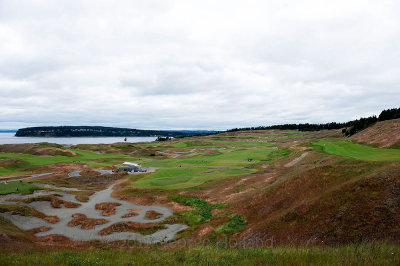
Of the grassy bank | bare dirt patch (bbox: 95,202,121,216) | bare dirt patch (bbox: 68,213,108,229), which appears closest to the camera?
the grassy bank

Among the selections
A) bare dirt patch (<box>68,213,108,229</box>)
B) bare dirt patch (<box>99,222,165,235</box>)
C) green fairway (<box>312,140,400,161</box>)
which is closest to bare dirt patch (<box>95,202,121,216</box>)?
bare dirt patch (<box>68,213,108,229</box>)

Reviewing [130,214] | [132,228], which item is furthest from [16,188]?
[132,228]

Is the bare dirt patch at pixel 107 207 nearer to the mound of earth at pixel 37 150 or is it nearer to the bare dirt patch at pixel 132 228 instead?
the bare dirt patch at pixel 132 228

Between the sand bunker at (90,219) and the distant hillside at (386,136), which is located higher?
the distant hillside at (386,136)

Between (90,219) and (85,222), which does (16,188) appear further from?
(85,222)

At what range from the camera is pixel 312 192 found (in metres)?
23.4

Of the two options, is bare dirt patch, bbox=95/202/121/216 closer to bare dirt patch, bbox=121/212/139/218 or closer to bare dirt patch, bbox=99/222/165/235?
bare dirt patch, bbox=121/212/139/218

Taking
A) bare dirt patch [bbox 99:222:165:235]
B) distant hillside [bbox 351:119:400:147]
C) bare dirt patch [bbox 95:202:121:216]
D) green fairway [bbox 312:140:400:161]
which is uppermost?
distant hillside [bbox 351:119:400:147]

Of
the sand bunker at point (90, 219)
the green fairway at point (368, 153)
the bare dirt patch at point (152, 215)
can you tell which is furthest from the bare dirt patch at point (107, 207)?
the green fairway at point (368, 153)

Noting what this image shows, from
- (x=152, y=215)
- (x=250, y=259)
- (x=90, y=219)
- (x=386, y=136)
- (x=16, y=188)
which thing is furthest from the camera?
(x=386, y=136)

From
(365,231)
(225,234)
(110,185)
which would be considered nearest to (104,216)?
(225,234)

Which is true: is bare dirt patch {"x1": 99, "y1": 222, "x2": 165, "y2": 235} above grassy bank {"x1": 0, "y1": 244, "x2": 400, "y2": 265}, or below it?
below

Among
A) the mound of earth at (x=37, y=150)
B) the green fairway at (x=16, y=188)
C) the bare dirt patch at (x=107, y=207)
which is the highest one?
the mound of earth at (x=37, y=150)

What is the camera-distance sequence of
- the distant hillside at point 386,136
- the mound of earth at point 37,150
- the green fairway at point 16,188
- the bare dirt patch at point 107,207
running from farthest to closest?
the mound of earth at point 37,150, the distant hillside at point 386,136, the green fairway at point 16,188, the bare dirt patch at point 107,207
